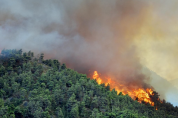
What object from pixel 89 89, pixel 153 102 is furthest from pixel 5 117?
pixel 153 102

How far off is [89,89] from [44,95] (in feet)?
104

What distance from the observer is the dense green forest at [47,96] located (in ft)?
310

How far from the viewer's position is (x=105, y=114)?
330 ft

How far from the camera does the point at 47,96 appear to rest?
105m

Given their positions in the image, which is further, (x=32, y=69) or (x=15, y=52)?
(x=15, y=52)

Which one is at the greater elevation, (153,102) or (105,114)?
(153,102)

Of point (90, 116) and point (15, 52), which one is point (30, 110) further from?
point (15, 52)

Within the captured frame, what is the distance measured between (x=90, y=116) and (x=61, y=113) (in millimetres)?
14534

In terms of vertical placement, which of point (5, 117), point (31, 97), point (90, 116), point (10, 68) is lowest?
point (5, 117)

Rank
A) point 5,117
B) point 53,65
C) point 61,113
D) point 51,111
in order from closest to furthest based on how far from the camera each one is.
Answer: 1. point 5,117
2. point 61,113
3. point 51,111
4. point 53,65

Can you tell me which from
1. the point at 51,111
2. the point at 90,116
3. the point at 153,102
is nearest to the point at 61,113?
the point at 51,111

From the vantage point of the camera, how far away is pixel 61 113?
93125mm

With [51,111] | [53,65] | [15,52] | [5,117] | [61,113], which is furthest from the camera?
[53,65]

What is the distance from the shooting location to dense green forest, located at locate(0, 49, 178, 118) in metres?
94.6
